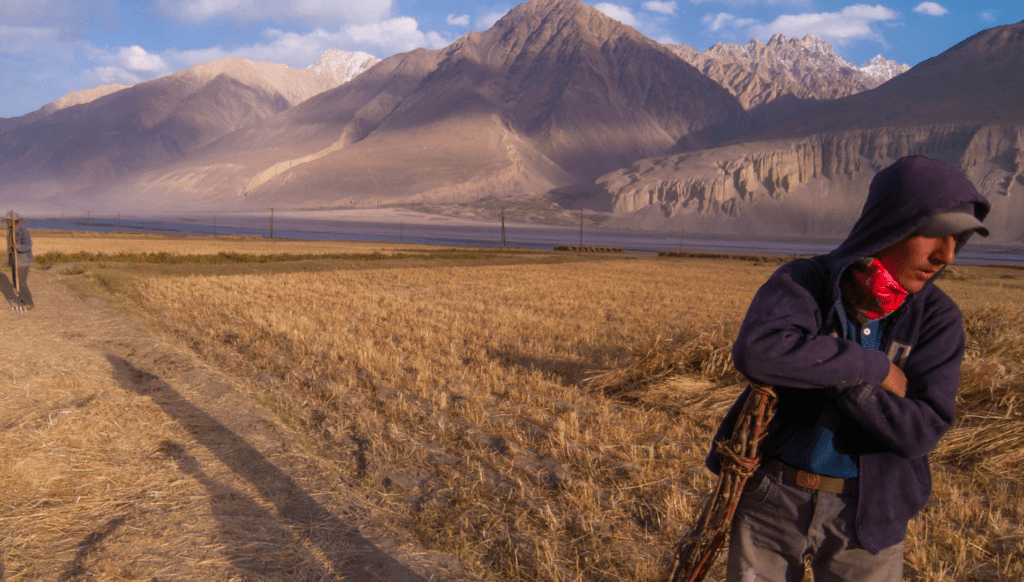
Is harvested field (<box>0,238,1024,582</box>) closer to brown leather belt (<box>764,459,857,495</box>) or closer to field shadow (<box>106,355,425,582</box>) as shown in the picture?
field shadow (<box>106,355,425,582</box>)

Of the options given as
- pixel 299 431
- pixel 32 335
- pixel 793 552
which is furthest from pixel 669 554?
pixel 32 335

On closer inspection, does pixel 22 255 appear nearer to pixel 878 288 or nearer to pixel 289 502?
pixel 289 502

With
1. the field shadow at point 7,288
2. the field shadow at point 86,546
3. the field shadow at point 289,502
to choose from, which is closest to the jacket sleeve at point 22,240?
the field shadow at point 7,288

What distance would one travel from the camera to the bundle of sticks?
81.0 inches

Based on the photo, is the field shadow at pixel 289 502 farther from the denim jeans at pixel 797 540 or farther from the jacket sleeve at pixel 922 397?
the jacket sleeve at pixel 922 397

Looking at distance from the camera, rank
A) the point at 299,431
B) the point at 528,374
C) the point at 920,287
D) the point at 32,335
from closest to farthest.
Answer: the point at 920,287 → the point at 299,431 → the point at 528,374 → the point at 32,335

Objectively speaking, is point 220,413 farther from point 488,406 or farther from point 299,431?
point 488,406

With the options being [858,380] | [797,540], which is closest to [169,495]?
[797,540]

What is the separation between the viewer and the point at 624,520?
473 cm

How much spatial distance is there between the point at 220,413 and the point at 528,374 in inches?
170

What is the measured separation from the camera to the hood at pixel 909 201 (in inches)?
71.2

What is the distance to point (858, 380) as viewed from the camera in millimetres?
1897

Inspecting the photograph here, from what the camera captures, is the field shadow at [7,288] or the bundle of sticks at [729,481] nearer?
the bundle of sticks at [729,481]

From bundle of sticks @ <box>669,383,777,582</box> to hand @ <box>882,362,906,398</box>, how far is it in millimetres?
355
